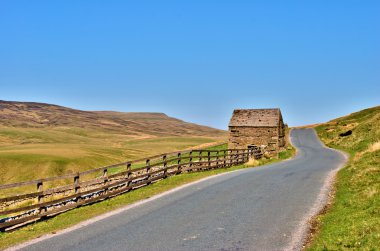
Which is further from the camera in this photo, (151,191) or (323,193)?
(151,191)

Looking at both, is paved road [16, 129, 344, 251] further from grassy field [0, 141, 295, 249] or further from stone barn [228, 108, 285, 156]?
stone barn [228, 108, 285, 156]

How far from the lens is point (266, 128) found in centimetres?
5269

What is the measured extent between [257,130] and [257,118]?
7.69 feet

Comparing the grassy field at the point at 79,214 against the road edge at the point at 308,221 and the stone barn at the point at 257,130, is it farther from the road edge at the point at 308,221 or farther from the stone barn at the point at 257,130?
the stone barn at the point at 257,130

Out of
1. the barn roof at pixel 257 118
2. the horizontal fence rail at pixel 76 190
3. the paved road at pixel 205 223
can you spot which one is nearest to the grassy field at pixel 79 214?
the horizontal fence rail at pixel 76 190

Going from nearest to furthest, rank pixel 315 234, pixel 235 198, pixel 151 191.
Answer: pixel 315 234, pixel 235 198, pixel 151 191

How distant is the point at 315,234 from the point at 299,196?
5.60 meters

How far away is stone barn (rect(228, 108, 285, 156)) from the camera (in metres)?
51.9

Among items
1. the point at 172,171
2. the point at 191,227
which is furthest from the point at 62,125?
the point at 191,227

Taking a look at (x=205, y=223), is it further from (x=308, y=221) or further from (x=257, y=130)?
(x=257, y=130)

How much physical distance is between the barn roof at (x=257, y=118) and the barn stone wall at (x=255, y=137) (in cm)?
64

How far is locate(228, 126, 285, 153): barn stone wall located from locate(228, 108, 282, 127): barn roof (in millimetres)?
643

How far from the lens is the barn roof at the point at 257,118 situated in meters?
53.3

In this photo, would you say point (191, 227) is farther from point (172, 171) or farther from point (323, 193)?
point (172, 171)
